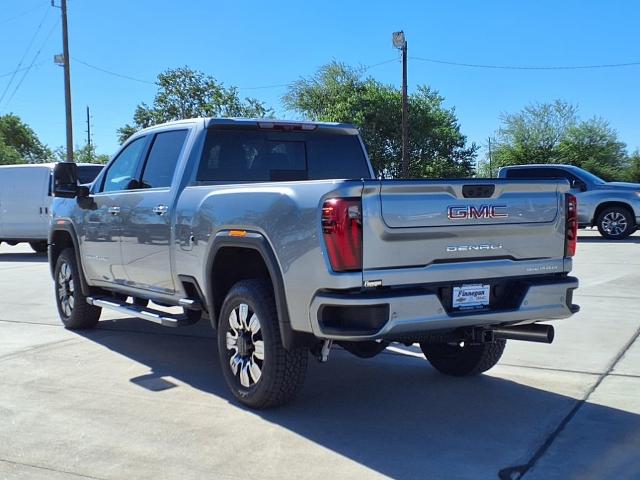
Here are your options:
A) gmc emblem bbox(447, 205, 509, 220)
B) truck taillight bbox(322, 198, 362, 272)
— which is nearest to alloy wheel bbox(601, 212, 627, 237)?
gmc emblem bbox(447, 205, 509, 220)

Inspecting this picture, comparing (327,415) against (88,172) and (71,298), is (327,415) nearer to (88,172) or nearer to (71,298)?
(71,298)

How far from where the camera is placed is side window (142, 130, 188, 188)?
5.87 m

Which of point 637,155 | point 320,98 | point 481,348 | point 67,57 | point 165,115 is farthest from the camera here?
point 637,155

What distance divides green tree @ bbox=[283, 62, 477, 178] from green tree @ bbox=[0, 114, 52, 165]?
34.0 meters

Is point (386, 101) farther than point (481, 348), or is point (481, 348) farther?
point (386, 101)

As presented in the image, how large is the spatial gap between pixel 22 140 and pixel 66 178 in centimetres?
6485

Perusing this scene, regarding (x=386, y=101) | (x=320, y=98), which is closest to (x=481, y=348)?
(x=386, y=101)

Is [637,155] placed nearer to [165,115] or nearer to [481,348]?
[165,115]

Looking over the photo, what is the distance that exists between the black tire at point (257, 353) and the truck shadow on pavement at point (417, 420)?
167 mm

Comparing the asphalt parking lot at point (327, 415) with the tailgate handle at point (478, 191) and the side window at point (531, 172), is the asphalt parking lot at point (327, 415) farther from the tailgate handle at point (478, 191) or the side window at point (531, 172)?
the side window at point (531, 172)

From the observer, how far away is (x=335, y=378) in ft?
18.4

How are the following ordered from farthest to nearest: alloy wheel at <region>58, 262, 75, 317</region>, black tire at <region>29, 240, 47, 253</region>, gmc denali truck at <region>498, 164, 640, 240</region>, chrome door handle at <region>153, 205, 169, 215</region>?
1. black tire at <region>29, 240, 47, 253</region>
2. gmc denali truck at <region>498, 164, 640, 240</region>
3. alloy wheel at <region>58, 262, 75, 317</region>
4. chrome door handle at <region>153, 205, 169, 215</region>

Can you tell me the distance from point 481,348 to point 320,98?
47892mm

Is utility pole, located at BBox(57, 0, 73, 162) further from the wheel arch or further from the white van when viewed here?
the wheel arch
